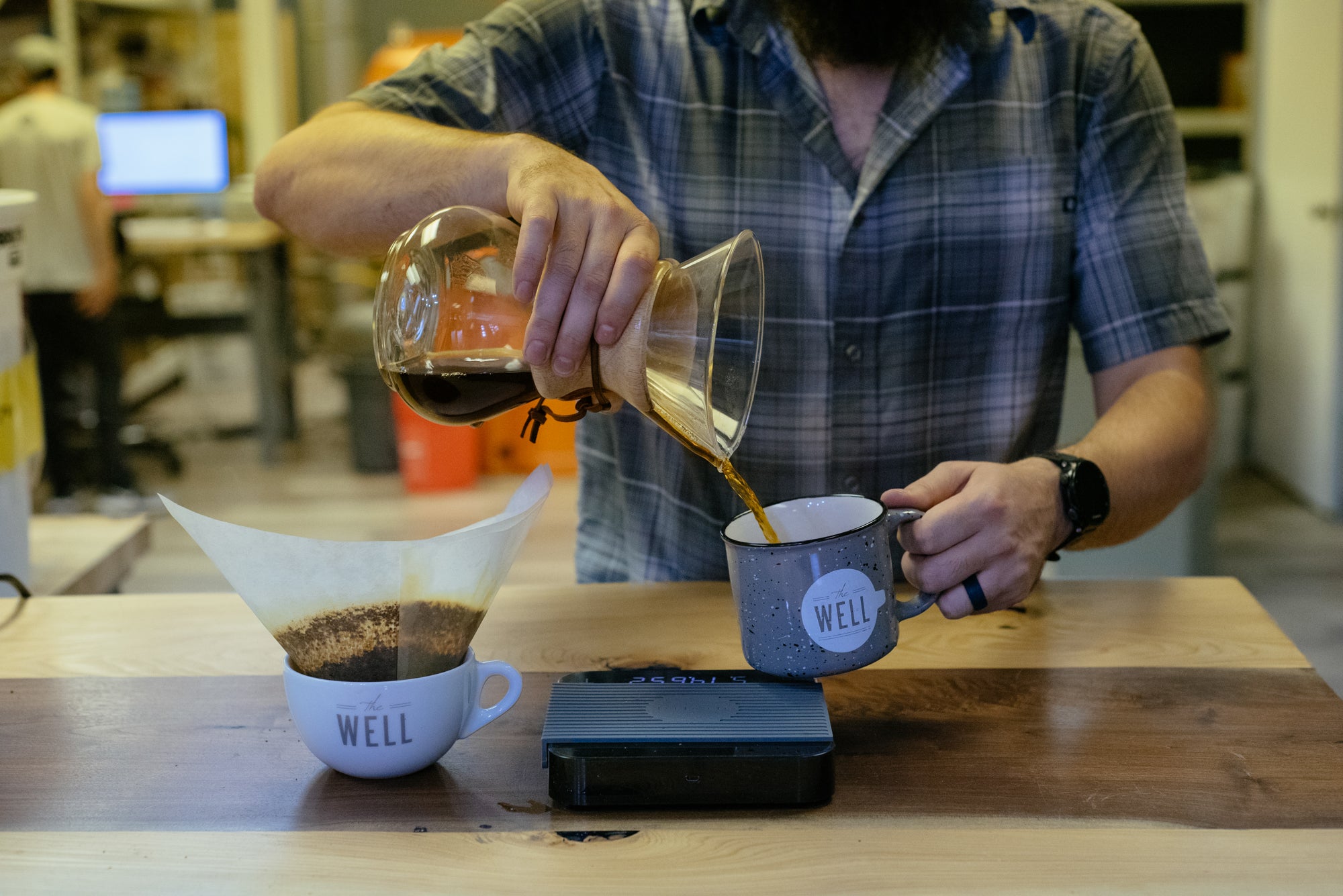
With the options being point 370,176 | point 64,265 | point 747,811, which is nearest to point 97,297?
point 64,265

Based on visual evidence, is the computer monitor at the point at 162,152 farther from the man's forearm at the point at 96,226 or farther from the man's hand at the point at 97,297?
the man's hand at the point at 97,297

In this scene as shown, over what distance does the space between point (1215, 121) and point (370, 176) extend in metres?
4.48

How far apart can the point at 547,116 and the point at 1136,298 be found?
713mm

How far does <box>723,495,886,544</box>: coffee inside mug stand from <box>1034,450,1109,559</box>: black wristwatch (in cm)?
24

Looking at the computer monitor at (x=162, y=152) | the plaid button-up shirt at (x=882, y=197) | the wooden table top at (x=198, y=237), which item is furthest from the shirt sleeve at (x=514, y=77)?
the computer monitor at (x=162, y=152)

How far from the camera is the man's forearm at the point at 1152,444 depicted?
4.12 feet

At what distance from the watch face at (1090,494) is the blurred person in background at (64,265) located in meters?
3.96

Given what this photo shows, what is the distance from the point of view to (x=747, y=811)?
805 mm

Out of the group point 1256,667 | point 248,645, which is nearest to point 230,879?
point 248,645

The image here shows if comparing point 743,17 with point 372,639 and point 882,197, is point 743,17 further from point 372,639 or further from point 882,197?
point 372,639

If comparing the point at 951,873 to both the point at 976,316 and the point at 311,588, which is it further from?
the point at 976,316

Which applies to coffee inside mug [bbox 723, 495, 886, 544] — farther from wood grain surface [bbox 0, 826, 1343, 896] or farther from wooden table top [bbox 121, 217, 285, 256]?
A: wooden table top [bbox 121, 217, 285, 256]

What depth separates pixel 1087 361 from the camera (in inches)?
58.0

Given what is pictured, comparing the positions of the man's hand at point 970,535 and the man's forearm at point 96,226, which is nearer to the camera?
the man's hand at point 970,535
